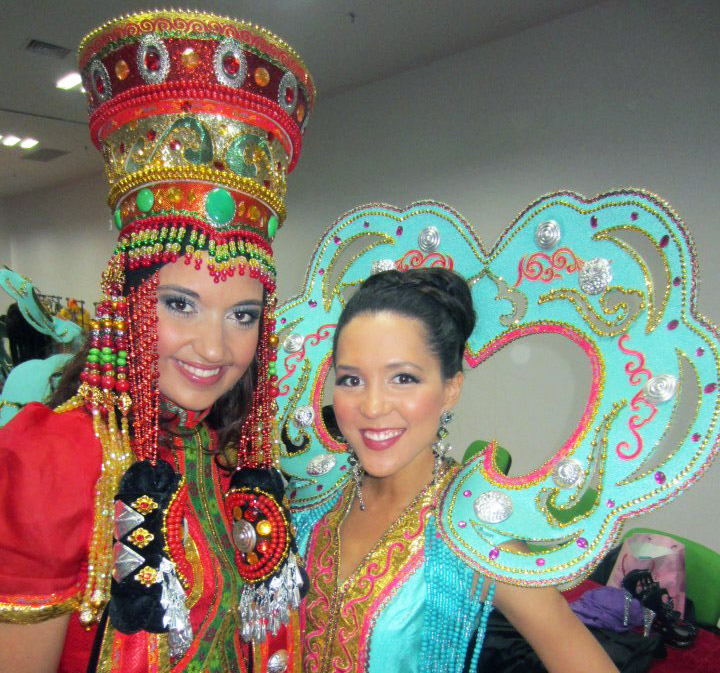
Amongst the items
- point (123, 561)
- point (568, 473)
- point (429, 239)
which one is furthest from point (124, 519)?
point (429, 239)

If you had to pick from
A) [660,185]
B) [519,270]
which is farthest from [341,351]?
[660,185]

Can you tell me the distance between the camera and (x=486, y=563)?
1174mm

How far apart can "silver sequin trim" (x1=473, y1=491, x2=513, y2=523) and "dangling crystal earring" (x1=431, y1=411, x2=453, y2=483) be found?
0.49 ft

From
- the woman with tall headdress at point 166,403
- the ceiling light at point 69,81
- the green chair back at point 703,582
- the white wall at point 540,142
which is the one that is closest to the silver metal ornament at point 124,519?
the woman with tall headdress at point 166,403

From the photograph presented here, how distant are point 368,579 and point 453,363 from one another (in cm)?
53

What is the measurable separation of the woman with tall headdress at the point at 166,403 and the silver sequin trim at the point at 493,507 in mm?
421

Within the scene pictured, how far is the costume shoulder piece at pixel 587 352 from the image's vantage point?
110 cm

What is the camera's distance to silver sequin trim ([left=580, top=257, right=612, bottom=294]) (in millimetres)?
1220

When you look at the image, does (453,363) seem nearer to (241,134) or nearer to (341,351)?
(341,351)

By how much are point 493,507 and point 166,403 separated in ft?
2.42

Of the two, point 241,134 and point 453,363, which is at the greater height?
point 241,134

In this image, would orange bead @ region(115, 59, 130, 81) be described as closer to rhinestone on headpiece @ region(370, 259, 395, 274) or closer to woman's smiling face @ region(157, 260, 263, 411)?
woman's smiling face @ region(157, 260, 263, 411)

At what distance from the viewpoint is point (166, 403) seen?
1.22m

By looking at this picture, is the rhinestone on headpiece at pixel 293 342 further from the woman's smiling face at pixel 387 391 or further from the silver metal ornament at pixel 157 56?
the silver metal ornament at pixel 157 56
